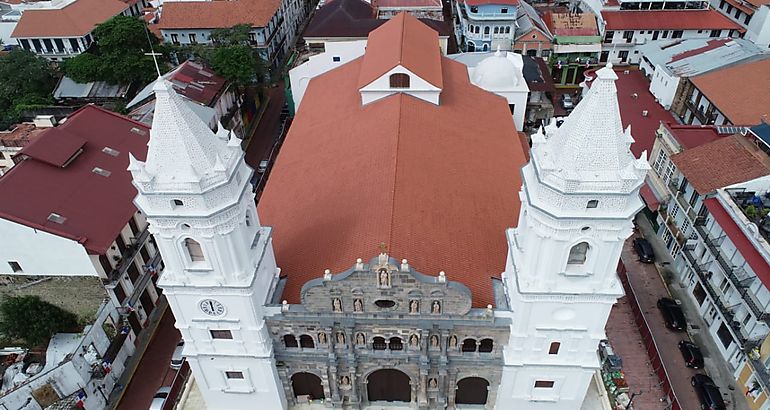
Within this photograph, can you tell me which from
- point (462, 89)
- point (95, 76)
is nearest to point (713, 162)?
point (462, 89)

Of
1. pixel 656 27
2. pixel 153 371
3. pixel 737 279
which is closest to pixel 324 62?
pixel 153 371

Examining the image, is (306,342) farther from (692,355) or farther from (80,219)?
(692,355)

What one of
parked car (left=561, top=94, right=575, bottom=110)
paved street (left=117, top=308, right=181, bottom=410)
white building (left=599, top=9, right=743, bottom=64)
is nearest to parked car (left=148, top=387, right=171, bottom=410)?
paved street (left=117, top=308, right=181, bottom=410)

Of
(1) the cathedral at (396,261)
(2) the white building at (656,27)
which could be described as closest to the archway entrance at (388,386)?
(1) the cathedral at (396,261)

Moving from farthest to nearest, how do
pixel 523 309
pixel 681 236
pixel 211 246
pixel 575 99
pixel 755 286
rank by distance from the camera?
1. pixel 575 99
2. pixel 681 236
3. pixel 755 286
4. pixel 523 309
5. pixel 211 246

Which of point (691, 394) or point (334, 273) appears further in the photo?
point (691, 394)

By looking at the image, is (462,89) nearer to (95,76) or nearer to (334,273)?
(334,273)
